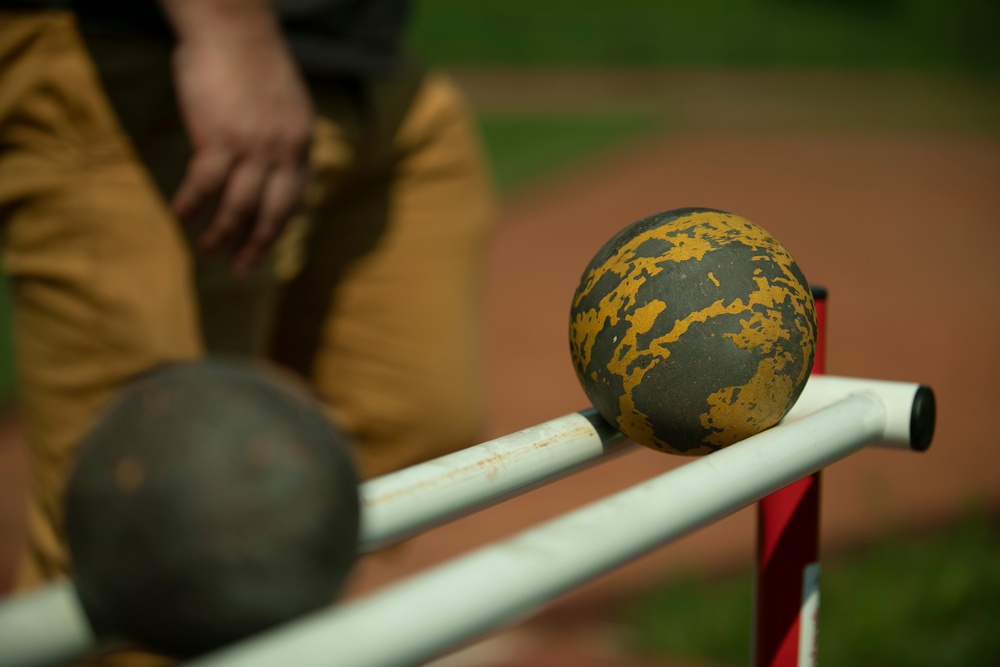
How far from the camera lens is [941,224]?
7.60 meters

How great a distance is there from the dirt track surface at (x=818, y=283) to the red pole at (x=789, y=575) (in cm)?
91

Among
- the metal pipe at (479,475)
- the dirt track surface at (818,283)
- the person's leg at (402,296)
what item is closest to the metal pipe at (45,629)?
the metal pipe at (479,475)

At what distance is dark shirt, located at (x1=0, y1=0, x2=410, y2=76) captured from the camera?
1.44 meters

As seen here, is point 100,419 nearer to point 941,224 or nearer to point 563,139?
point 941,224

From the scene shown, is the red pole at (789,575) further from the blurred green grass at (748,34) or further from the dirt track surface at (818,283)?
the blurred green grass at (748,34)

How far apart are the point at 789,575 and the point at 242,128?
0.87 metres

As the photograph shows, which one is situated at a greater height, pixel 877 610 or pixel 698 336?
pixel 698 336

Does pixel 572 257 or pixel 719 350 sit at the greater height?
pixel 719 350

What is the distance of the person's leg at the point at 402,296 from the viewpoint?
1.82 meters

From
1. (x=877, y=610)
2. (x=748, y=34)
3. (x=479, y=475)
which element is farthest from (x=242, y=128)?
(x=748, y=34)

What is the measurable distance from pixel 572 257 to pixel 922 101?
9.36 m

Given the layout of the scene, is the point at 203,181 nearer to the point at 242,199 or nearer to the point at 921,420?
the point at 242,199

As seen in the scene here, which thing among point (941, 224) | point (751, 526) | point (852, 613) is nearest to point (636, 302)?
point (852, 613)

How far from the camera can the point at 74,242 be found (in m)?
1.44
